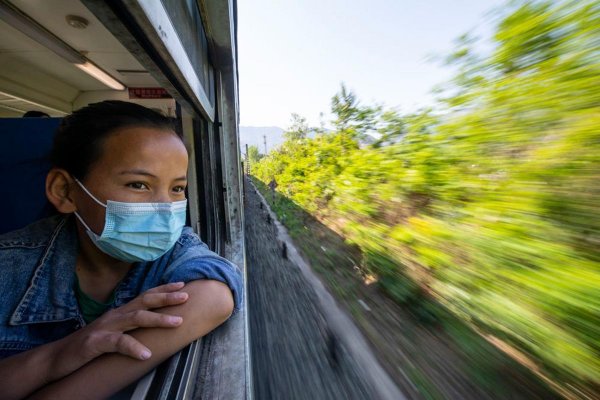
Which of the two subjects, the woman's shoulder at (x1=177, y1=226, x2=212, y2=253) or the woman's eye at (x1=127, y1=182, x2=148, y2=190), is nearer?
the woman's eye at (x1=127, y1=182, x2=148, y2=190)

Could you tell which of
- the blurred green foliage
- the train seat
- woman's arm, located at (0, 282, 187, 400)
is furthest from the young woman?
Result: the blurred green foliage

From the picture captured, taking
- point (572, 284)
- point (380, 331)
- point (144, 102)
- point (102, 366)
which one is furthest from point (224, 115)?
point (572, 284)

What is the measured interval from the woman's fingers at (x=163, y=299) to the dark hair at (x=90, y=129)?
571 millimetres

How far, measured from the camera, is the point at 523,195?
68.0 inches

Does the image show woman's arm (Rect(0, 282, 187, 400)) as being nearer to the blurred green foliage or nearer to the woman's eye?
the woman's eye

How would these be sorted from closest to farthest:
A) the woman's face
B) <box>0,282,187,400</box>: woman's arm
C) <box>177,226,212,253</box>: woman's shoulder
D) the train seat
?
<box>0,282,187,400</box>: woman's arm, the woman's face, <box>177,226,212,253</box>: woman's shoulder, the train seat

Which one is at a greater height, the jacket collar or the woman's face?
the woman's face

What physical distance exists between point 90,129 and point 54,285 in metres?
0.62

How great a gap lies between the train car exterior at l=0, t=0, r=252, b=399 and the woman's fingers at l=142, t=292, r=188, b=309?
0.21 metres

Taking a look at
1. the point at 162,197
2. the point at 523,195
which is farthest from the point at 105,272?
the point at 523,195

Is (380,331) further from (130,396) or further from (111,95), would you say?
(111,95)

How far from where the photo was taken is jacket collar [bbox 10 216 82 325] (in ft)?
3.03

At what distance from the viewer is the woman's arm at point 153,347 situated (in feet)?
2.55

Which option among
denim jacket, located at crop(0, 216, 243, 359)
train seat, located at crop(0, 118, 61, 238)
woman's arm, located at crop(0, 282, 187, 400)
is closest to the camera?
woman's arm, located at crop(0, 282, 187, 400)
